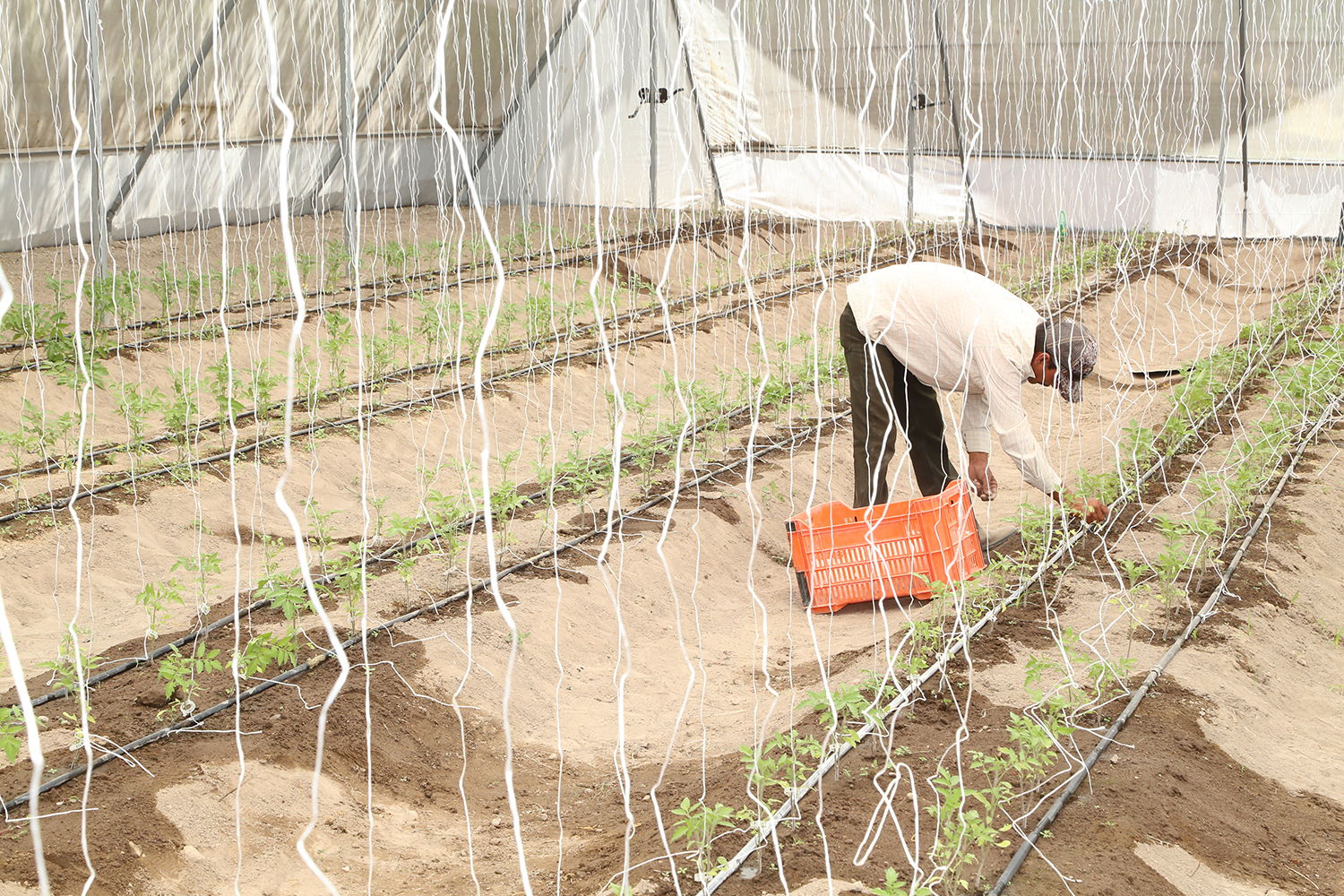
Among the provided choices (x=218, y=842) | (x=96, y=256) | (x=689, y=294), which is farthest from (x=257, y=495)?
(x=689, y=294)

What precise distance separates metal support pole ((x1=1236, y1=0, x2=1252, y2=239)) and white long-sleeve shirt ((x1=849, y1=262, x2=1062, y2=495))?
7154mm

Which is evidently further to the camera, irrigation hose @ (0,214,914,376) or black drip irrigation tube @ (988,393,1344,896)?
irrigation hose @ (0,214,914,376)

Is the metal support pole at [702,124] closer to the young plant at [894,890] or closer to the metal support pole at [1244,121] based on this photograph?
the metal support pole at [1244,121]

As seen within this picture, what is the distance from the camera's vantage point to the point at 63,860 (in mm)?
2037

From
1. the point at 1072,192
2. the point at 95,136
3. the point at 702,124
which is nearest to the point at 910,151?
the point at 1072,192

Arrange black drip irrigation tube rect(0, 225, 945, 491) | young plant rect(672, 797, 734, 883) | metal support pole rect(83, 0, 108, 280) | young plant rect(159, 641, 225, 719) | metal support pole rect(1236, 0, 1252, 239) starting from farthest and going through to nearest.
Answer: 1. metal support pole rect(1236, 0, 1252, 239)
2. metal support pole rect(83, 0, 108, 280)
3. black drip irrigation tube rect(0, 225, 945, 491)
4. young plant rect(159, 641, 225, 719)
5. young plant rect(672, 797, 734, 883)

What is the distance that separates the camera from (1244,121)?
980cm

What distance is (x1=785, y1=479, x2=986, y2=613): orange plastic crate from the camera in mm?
3289

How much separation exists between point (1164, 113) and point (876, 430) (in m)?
8.24

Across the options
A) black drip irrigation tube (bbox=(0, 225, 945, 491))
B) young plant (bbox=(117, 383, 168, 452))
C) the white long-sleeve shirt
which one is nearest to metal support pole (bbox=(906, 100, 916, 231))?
black drip irrigation tube (bbox=(0, 225, 945, 491))

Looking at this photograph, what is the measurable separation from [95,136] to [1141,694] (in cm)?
596

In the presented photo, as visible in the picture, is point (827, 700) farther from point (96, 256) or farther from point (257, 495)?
point (96, 256)

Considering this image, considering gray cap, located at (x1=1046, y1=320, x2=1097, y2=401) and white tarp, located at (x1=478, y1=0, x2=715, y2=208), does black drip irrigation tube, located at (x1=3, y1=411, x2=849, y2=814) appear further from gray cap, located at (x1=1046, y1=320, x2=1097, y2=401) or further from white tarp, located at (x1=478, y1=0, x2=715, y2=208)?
white tarp, located at (x1=478, y1=0, x2=715, y2=208)

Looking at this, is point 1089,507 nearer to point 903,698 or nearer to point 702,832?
point 903,698
